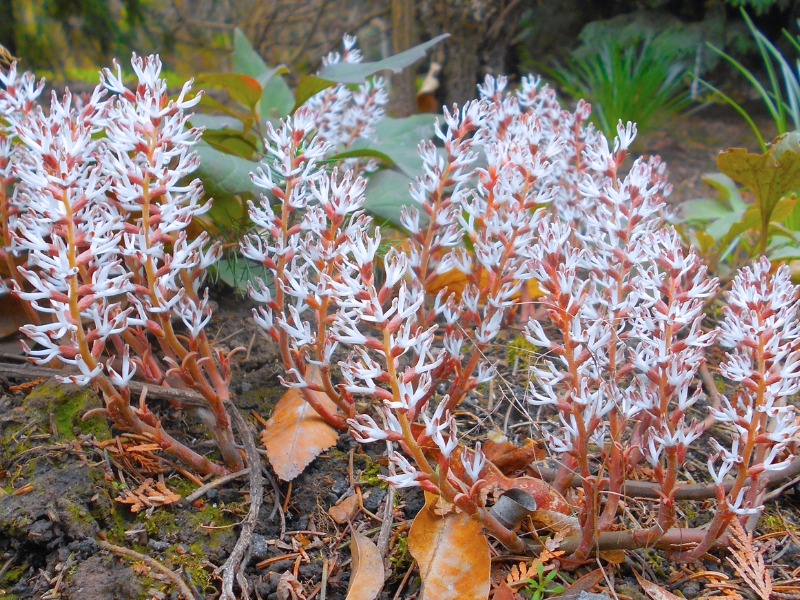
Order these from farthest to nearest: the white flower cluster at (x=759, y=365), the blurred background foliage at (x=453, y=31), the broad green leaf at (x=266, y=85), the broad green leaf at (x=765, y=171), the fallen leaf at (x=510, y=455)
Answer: the blurred background foliage at (x=453, y=31) < the broad green leaf at (x=266, y=85) < the broad green leaf at (x=765, y=171) < the fallen leaf at (x=510, y=455) < the white flower cluster at (x=759, y=365)

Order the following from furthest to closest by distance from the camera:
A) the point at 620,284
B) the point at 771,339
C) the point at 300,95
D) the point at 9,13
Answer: the point at 9,13
the point at 300,95
the point at 620,284
the point at 771,339

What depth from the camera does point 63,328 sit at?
113cm

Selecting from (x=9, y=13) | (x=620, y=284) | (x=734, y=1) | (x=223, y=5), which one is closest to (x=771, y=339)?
(x=620, y=284)

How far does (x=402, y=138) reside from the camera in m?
2.60

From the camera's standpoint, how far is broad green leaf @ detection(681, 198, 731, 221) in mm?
3129

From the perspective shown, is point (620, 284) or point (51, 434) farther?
point (51, 434)

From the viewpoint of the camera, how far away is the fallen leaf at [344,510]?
1.43m

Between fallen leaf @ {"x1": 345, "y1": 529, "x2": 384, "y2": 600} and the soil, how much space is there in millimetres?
57

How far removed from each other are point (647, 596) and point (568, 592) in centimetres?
17

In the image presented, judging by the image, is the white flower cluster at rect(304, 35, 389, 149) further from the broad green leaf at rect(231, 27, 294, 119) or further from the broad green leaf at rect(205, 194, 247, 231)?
the broad green leaf at rect(205, 194, 247, 231)

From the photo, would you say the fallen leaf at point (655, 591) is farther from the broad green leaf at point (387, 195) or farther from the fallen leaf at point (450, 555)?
the broad green leaf at point (387, 195)

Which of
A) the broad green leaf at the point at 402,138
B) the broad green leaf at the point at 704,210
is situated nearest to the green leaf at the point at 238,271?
the broad green leaf at the point at 402,138

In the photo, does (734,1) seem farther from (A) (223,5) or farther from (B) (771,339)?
(A) (223,5)

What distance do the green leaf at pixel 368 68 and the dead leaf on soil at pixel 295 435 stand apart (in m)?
0.97
